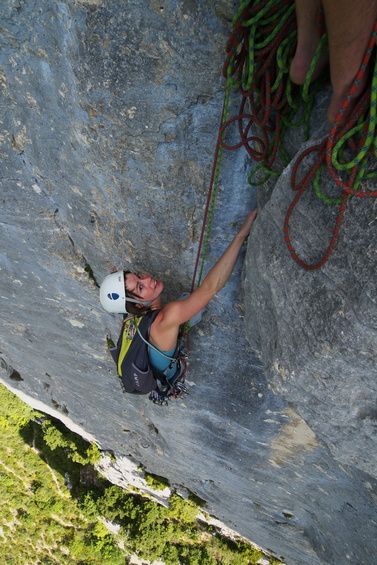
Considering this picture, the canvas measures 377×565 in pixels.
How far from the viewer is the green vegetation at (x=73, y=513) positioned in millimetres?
8477

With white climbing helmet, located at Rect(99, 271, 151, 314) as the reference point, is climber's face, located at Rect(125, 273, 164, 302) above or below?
above

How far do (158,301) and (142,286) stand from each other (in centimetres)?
34

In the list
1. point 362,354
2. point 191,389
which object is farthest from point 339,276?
point 191,389

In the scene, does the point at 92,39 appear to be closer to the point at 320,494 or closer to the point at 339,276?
the point at 339,276

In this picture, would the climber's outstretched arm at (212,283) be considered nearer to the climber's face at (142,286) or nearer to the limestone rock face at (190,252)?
the limestone rock face at (190,252)

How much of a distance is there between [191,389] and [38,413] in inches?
280

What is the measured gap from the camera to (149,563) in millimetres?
8969

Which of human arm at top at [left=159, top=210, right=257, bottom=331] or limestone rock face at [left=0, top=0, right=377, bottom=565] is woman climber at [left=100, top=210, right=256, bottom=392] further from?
limestone rock face at [left=0, top=0, right=377, bottom=565]

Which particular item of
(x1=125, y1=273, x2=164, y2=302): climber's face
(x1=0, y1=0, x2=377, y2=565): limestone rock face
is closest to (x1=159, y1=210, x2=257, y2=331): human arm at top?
(x1=0, y1=0, x2=377, y2=565): limestone rock face

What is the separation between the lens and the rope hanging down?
1.75 metres

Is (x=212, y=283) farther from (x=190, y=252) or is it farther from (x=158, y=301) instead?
(x=158, y=301)

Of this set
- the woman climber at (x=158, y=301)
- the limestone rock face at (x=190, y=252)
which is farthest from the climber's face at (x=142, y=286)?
the limestone rock face at (x=190, y=252)

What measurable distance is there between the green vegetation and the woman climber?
19.3 ft

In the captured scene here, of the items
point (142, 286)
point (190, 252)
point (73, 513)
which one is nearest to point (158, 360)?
point (142, 286)
